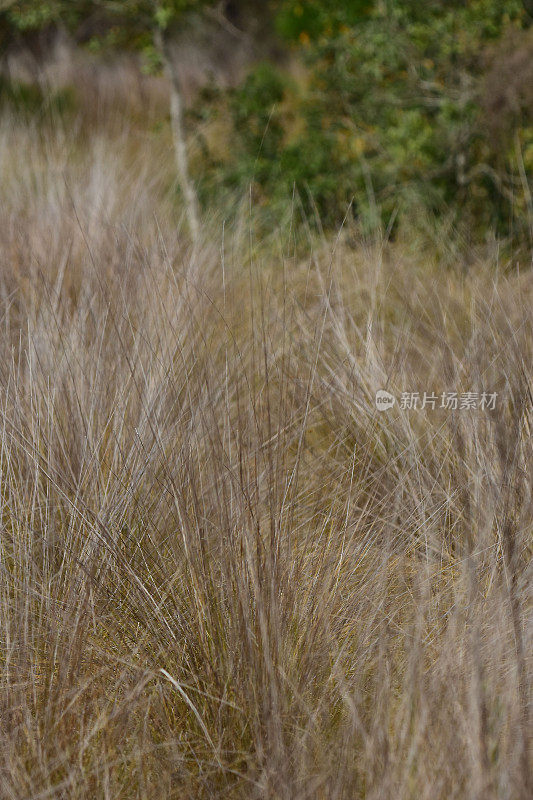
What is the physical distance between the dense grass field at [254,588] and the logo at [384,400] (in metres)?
0.02

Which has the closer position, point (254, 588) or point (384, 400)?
point (254, 588)

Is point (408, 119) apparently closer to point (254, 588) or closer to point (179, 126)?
point (179, 126)

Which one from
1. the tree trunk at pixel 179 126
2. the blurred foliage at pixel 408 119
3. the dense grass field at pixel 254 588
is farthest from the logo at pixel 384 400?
the tree trunk at pixel 179 126

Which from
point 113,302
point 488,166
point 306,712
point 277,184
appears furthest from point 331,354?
point 277,184

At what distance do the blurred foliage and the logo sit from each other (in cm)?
196

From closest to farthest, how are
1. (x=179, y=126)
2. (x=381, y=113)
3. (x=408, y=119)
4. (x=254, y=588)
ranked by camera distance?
(x=254, y=588)
(x=408, y=119)
(x=381, y=113)
(x=179, y=126)

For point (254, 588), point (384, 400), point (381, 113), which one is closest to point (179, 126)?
point (381, 113)

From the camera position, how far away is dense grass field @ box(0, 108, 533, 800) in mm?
Result: 1214

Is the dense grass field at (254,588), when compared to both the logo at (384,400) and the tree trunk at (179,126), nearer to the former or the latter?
the logo at (384,400)

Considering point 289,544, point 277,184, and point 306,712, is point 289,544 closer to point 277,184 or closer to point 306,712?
point 306,712

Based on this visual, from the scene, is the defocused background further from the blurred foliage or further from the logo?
the logo

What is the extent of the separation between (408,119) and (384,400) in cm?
268

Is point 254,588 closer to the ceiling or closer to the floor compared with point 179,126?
closer to the floor

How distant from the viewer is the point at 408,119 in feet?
14.1
